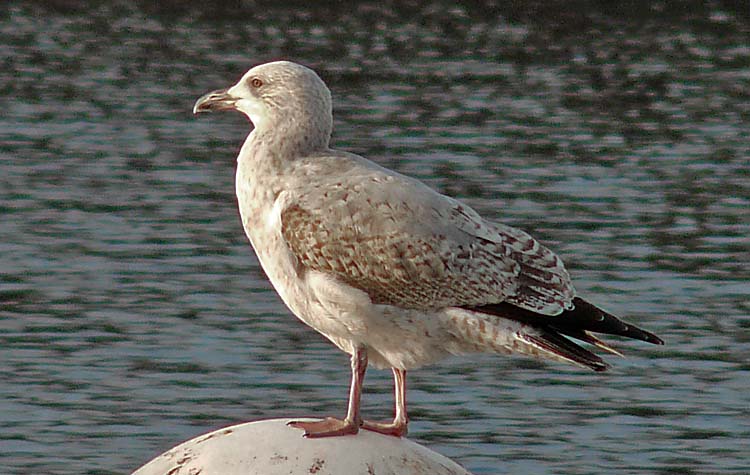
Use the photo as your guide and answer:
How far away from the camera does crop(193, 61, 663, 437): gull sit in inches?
398

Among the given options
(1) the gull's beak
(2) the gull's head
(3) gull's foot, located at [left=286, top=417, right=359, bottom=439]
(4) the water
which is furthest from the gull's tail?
(4) the water

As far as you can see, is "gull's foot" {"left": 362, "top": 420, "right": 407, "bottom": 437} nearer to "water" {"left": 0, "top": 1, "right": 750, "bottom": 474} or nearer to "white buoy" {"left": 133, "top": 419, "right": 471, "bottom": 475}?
"white buoy" {"left": 133, "top": 419, "right": 471, "bottom": 475}

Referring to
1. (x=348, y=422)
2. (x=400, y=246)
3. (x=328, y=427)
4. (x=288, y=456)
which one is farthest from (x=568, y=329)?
(x=288, y=456)

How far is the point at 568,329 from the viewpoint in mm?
10117

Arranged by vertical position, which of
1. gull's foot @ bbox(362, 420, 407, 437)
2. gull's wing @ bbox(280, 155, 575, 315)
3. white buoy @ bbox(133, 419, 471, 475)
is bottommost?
gull's foot @ bbox(362, 420, 407, 437)

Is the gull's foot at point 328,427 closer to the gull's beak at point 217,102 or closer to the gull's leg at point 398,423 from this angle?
the gull's leg at point 398,423

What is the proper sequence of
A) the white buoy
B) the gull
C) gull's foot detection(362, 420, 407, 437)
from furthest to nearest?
1. gull's foot detection(362, 420, 407, 437)
2. the gull
3. the white buoy

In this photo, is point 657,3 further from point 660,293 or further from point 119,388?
point 119,388

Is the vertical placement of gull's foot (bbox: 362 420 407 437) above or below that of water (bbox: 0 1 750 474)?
above

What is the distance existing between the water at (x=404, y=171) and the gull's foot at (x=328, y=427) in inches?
217

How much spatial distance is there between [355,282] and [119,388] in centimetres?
789

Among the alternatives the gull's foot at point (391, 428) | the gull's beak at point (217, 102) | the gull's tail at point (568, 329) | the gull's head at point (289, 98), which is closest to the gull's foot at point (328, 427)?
the gull's foot at point (391, 428)

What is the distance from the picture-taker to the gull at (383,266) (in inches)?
398

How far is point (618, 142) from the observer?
105ft
